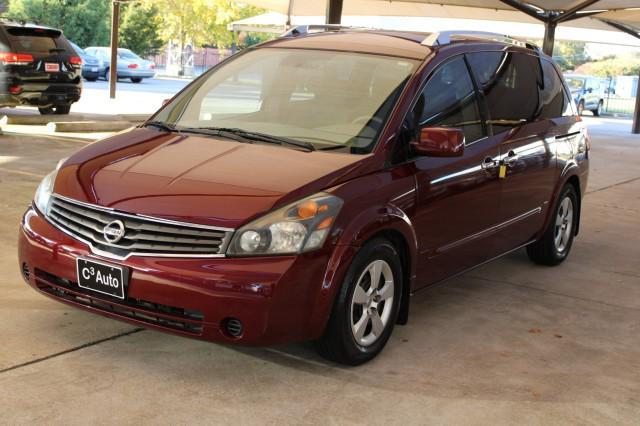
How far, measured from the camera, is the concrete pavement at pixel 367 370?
12.1 ft

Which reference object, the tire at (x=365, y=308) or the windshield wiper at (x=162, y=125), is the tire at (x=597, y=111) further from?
the tire at (x=365, y=308)

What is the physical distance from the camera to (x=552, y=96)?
6.58 m

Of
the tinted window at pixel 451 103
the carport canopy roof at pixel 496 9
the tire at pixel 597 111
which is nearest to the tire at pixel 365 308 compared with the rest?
the tinted window at pixel 451 103

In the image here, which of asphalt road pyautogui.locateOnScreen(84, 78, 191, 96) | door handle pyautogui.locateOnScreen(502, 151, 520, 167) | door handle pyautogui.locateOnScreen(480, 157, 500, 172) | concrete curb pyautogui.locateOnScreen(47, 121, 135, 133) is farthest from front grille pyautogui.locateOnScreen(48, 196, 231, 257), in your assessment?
asphalt road pyautogui.locateOnScreen(84, 78, 191, 96)

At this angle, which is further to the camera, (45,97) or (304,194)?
(45,97)

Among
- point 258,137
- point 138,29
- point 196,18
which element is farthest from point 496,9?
point 196,18

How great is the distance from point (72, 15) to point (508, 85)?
46.0 meters

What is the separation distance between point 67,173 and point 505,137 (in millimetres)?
2820

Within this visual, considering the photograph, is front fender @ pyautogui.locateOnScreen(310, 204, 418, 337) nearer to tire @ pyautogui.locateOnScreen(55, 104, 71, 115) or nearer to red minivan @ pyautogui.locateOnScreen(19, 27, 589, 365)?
red minivan @ pyautogui.locateOnScreen(19, 27, 589, 365)

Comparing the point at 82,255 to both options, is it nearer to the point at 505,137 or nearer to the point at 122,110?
the point at 505,137

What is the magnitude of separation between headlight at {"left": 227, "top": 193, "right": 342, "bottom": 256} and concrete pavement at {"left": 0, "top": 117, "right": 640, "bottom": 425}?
676 mm

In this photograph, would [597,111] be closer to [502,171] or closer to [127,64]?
[127,64]

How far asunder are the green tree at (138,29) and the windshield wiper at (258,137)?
5022 cm

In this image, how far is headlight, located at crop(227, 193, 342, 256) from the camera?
3738 millimetres
